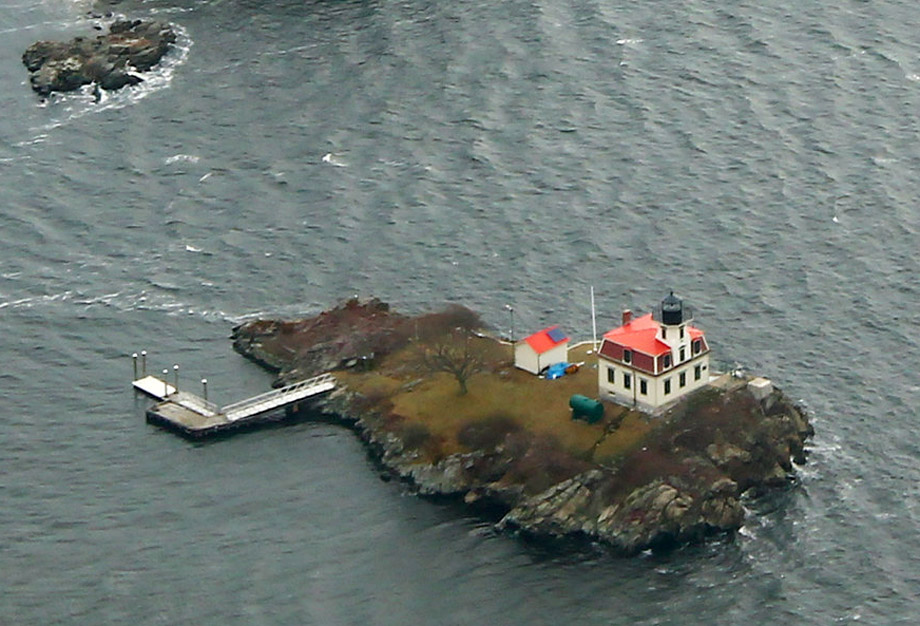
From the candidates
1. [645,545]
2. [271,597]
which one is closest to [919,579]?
[645,545]

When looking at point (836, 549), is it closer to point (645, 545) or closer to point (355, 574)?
point (645, 545)

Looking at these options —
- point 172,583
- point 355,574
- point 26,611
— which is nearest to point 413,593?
point 355,574

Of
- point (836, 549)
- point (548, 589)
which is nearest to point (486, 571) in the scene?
point (548, 589)

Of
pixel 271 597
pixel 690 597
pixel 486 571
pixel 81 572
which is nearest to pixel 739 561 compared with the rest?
pixel 690 597

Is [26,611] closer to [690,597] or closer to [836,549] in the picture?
[690,597]

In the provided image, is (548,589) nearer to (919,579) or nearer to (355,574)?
(355,574)
